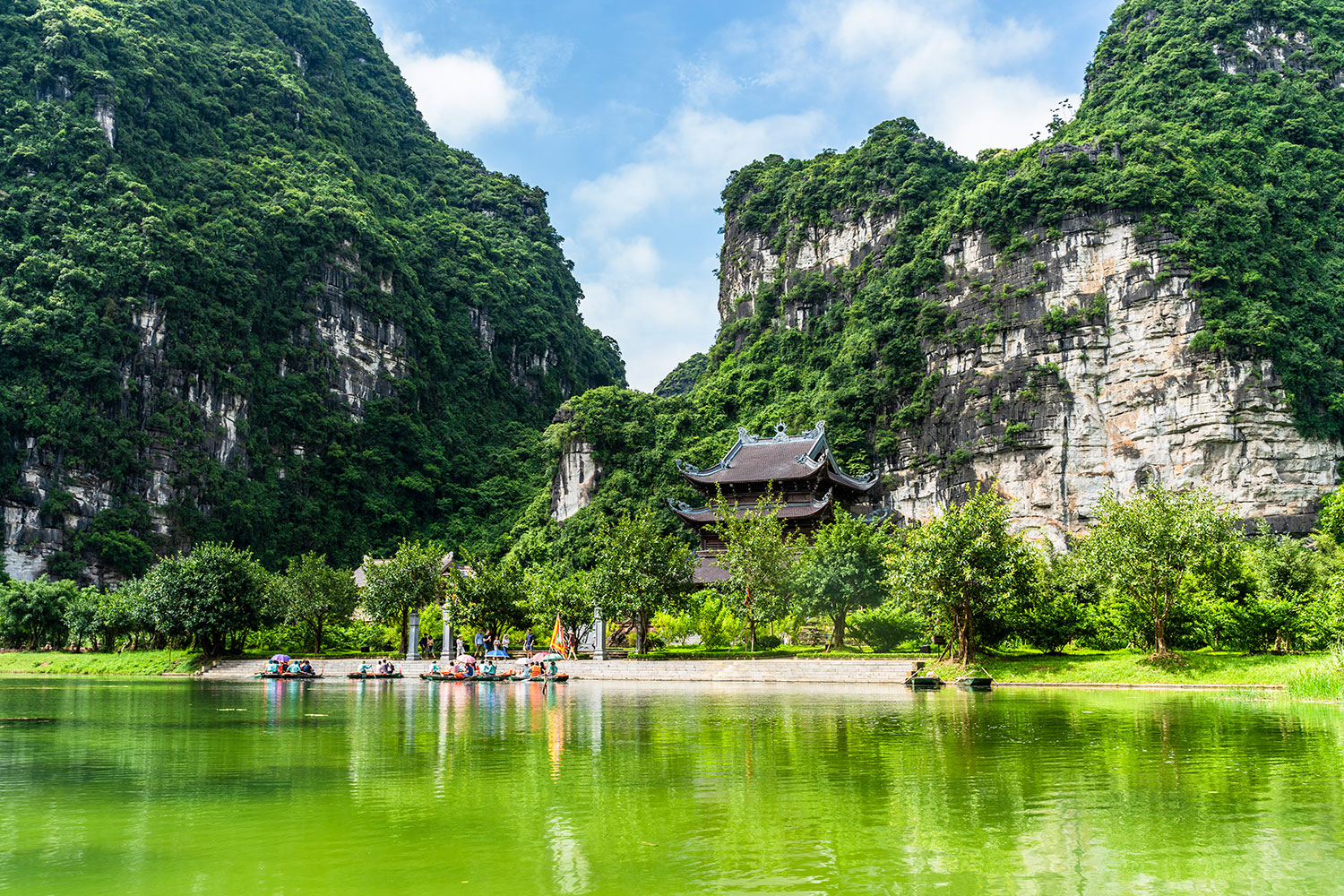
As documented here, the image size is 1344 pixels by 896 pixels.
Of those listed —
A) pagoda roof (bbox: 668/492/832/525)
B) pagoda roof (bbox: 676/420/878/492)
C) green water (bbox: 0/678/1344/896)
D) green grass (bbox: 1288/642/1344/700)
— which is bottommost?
green grass (bbox: 1288/642/1344/700)

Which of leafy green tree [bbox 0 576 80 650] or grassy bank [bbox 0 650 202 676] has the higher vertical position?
leafy green tree [bbox 0 576 80 650]

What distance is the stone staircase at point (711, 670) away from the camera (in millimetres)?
31469

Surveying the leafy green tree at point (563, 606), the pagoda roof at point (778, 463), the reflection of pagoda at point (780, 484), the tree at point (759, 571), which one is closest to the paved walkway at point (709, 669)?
the tree at point (759, 571)

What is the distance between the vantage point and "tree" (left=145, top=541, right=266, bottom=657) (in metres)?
44.0

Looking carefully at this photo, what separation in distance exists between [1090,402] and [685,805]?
65652 mm

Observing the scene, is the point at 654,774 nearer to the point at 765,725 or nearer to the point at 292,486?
the point at 765,725

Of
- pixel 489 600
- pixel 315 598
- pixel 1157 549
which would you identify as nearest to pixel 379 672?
pixel 489 600

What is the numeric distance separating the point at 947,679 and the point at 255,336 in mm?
86283

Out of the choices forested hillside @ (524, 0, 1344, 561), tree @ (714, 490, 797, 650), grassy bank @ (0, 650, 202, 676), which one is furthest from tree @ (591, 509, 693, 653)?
forested hillside @ (524, 0, 1344, 561)

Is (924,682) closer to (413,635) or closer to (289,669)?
(413,635)

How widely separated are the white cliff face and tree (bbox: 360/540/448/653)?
3574 centimetres

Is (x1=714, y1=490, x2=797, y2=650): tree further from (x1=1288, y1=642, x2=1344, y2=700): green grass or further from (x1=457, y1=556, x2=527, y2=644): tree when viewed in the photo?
(x1=1288, y1=642, x2=1344, y2=700): green grass

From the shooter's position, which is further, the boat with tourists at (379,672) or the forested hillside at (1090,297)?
the forested hillside at (1090,297)

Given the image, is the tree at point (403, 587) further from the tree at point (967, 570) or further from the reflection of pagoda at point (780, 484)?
the tree at point (967, 570)
